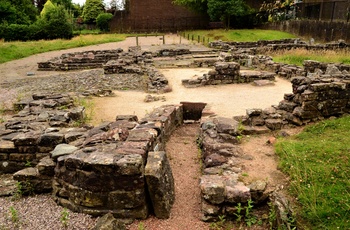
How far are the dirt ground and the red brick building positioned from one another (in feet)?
92.5

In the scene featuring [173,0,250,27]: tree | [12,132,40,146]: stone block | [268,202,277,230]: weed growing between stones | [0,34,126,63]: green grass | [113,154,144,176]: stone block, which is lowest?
[268,202,277,230]: weed growing between stones

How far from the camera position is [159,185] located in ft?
13.5

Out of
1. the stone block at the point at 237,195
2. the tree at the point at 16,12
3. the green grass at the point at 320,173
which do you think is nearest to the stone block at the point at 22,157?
the stone block at the point at 237,195

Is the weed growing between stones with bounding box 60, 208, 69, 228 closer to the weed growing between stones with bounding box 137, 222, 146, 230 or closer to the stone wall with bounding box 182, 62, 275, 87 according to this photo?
the weed growing between stones with bounding box 137, 222, 146, 230

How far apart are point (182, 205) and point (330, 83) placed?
4922mm

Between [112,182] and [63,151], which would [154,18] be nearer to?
[63,151]

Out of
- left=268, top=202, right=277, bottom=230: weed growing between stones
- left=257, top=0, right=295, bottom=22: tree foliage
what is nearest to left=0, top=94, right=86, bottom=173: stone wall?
left=268, top=202, right=277, bottom=230: weed growing between stones

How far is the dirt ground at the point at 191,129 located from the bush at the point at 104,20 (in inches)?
1078

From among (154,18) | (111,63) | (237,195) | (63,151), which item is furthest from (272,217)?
(154,18)

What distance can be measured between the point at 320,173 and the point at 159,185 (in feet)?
7.89

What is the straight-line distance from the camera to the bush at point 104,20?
42275 mm

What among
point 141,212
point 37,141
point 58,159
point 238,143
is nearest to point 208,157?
point 238,143

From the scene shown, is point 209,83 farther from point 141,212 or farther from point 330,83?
point 141,212

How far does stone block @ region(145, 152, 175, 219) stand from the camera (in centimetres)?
410
